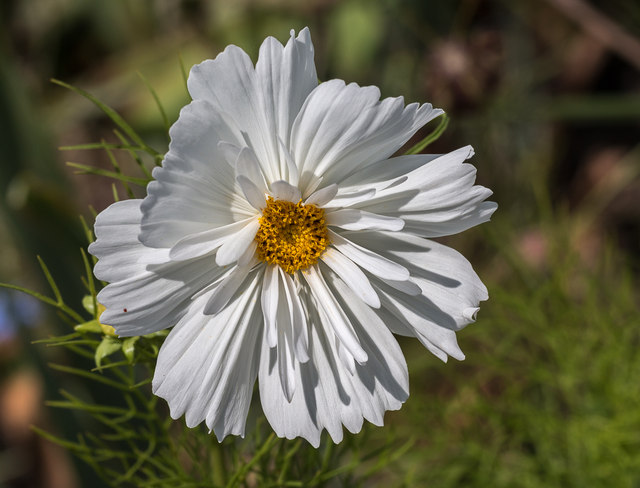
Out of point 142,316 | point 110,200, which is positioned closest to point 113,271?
point 142,316

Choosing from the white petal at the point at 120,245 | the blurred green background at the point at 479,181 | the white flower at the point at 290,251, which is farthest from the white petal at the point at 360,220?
the blurred green background at the point at 479,181

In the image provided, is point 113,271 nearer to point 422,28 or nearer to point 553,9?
point 422,28

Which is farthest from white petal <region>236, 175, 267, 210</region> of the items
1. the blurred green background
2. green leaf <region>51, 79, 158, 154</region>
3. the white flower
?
the blurred green background

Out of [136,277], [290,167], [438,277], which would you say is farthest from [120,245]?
[438,277]

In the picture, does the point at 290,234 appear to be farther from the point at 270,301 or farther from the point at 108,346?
the point at 108,346

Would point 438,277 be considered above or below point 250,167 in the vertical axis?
below

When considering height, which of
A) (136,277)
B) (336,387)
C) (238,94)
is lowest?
(336,387)
